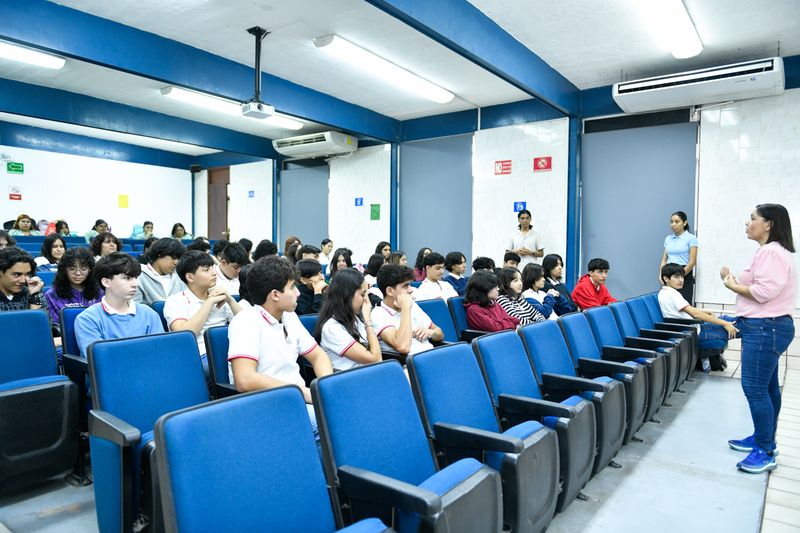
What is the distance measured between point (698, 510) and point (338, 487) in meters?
1.78

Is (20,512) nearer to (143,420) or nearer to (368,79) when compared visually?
(143,420)

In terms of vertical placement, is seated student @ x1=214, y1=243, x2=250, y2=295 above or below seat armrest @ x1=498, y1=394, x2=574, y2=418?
above

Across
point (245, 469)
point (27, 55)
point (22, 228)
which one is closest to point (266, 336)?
point (245, 469)

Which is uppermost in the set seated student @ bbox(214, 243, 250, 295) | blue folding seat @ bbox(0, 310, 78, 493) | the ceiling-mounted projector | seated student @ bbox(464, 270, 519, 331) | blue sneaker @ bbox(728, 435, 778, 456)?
the ceiling-mounted projector

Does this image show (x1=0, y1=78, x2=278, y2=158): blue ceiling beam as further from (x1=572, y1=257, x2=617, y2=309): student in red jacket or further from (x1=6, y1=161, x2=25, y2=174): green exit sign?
(x1=572, y1=257, x2=617, y2=309): student in red jacket

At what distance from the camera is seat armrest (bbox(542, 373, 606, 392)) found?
90.1 inches

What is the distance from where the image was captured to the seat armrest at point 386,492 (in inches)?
47.6

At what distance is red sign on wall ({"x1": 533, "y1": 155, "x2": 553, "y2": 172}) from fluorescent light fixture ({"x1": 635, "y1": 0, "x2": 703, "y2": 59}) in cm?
200

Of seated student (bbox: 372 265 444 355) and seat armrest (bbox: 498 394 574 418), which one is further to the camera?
seated student (bbox: 372 265 444 355)

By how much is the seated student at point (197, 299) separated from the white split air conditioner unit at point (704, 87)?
514 centimetres

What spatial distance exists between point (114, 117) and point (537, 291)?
268 inches

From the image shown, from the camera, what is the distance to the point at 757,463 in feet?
8.75

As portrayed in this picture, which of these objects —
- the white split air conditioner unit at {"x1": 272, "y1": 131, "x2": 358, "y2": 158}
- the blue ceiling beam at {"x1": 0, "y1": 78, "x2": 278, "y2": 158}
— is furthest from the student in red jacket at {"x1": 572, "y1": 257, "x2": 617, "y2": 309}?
the blue ceiling beam at {"x1": 0, "y1": 78, "x2": 278, "y2": 158}

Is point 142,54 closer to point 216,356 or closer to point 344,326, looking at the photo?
point 216,356
